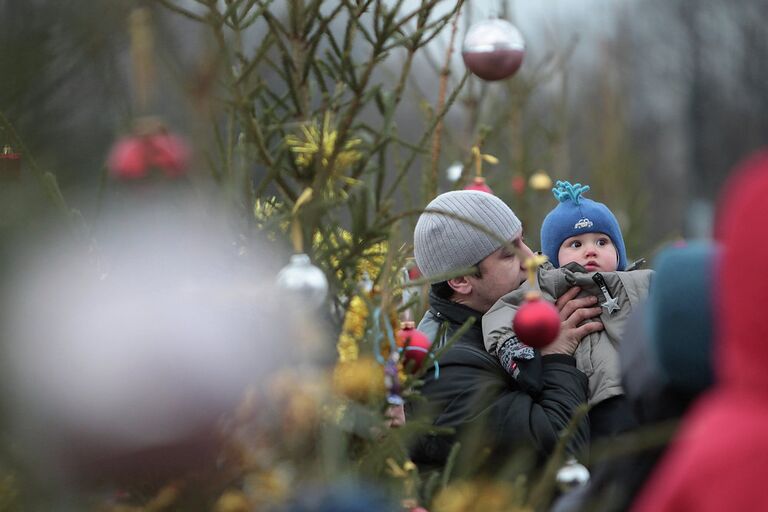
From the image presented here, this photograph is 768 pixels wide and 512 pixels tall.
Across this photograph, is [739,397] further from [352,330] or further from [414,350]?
[414,350]

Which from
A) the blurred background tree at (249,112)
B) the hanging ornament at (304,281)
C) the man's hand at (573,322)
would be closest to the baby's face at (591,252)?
the man's hand at (573,322)

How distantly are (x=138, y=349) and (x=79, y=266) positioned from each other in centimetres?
27

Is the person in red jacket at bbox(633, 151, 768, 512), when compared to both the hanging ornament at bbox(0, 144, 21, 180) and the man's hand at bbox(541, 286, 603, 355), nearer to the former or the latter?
the hanging ornament at bbox(0, 144, 21, 180)

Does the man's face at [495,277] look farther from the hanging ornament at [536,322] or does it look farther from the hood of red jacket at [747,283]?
the hood of red jacket at [747,283]

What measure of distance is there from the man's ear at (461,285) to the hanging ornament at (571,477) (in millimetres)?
1148

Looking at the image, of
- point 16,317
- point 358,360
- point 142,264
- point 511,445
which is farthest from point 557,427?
point 16,317

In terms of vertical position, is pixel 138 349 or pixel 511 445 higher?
pixel 138 349

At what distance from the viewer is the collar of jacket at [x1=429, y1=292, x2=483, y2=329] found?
11.7 ft

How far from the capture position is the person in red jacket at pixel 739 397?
148 cm

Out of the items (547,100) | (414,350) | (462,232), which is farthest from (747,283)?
(547,100)

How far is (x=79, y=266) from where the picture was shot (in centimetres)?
204

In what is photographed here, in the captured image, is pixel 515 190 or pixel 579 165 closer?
pixel 515 190

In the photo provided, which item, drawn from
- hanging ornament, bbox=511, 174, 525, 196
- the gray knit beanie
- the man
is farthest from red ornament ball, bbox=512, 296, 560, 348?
hanging ornament, bbox=511, 174, 525, 196

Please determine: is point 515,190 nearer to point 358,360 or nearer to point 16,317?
point 358,360
